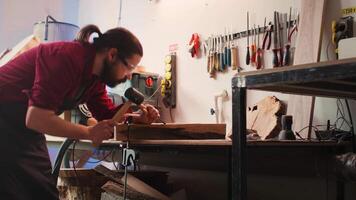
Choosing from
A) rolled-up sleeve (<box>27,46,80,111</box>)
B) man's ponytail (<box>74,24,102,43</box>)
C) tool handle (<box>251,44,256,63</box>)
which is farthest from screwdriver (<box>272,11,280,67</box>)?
rolled-up sleeve (<box>27,46,80,111</box>)

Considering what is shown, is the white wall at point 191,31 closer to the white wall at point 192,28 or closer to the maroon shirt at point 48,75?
the white wall at point 192,28

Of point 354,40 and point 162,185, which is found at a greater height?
point 354,40

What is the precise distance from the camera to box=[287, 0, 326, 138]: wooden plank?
199cm

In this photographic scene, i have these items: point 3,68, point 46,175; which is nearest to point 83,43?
point 3,68

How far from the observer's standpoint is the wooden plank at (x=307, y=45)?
199 centimetres

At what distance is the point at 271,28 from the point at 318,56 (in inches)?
15.3

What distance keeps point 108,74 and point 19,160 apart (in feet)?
1.61

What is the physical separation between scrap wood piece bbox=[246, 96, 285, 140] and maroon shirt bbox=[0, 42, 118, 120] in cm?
96

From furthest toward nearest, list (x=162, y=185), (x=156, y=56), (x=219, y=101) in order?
1. (x=156, y=56)
2. (x=219, y=101)
3. (x=162, y=185)

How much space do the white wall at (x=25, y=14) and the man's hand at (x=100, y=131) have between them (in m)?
2.93

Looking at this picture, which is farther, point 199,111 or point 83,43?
point 199,111

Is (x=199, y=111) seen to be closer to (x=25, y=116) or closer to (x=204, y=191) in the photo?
(x=204, y=191)

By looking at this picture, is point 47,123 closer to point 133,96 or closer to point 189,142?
point 133,96

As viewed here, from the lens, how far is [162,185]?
2.24 meters
